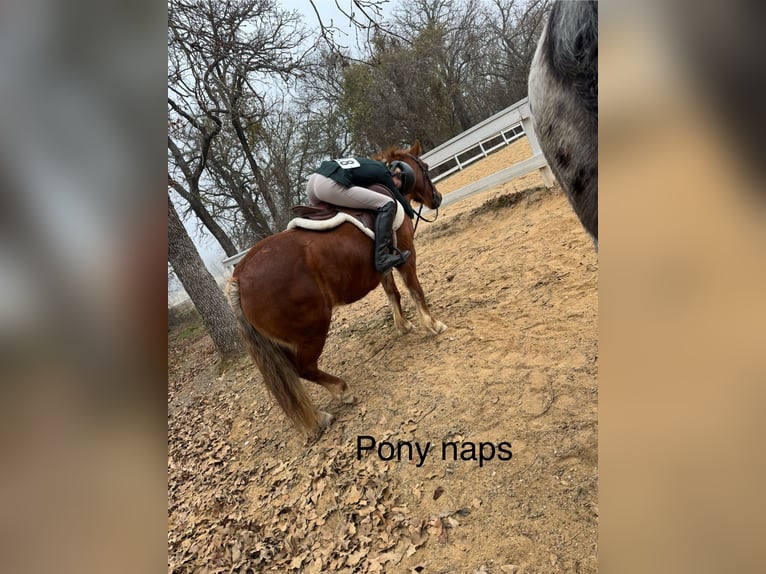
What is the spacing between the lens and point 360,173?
92.0 inches

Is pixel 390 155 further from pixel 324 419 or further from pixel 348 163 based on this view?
pixel 324 419

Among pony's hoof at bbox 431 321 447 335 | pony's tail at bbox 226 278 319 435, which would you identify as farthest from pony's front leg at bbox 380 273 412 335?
pony's tail at bbox 226 278 319 435

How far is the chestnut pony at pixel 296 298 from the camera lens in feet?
6.36

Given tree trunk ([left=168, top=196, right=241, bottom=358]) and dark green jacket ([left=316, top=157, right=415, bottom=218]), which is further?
tree trunk ([left=168, top=196, right=241, bottom=358])

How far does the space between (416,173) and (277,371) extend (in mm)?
1968

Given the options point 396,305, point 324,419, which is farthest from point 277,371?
point 396,305

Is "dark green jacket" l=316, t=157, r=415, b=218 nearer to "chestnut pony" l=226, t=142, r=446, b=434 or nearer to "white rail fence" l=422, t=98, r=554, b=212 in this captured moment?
"chestnut pony" l=226, t=142, r=446, b=434

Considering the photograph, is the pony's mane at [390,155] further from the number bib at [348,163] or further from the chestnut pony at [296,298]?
the chestnut pony at [296,298]

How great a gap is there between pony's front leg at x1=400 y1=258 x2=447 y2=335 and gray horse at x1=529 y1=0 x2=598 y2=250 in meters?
1.66

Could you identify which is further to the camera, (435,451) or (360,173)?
(360,173)

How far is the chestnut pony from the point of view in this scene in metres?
1.94
